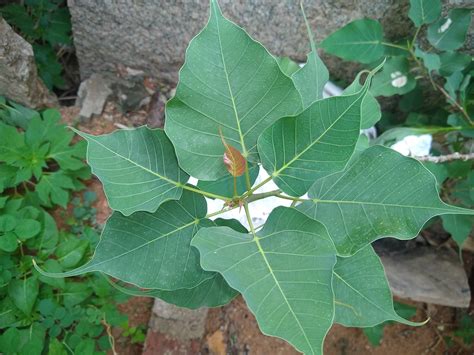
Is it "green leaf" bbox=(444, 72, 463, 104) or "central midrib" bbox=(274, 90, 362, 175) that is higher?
"central midrib" bbox=(274, 90, 362, 175)

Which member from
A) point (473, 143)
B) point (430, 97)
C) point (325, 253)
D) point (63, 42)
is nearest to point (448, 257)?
point (473, 143)

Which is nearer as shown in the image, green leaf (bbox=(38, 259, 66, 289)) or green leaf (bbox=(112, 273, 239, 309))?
green leaf (bbox=(112, 273, 239, 309))

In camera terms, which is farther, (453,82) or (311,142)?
(453,82)

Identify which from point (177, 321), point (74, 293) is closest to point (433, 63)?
point (177, 321)

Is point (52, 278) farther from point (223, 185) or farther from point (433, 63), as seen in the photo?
point (433, 63)

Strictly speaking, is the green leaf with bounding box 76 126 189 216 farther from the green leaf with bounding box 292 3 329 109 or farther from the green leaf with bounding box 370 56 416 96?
the green leaf with bounding box 370 56 416 96

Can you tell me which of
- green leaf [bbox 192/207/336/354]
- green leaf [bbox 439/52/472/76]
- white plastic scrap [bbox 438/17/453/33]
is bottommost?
green leaf [bbox 192/207/336/354]

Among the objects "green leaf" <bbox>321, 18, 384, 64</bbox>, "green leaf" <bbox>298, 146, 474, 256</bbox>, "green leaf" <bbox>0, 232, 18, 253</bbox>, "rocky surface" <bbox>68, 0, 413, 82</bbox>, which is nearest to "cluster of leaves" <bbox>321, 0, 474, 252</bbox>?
"green leaf" <bbox>321, 18, 384, 64</bbox>
